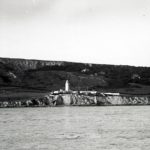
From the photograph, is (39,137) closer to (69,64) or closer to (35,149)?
(35,149)

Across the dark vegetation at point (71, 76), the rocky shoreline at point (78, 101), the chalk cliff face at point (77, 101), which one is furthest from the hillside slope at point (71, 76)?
the chalk cliff face at point (77, 101)

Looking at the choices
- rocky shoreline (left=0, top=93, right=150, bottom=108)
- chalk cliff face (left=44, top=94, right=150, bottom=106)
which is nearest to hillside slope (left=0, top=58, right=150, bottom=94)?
chalk cliff face (left=44, top=94, right=150, bottom=106)

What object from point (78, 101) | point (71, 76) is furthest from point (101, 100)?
point (71, 76)

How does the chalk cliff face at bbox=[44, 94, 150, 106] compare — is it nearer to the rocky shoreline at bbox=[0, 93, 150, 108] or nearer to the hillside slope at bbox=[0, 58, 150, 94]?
the rocky shoreline at bbox=[0, 93, 150, 108]

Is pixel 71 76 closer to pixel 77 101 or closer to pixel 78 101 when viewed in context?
pixel 78 101

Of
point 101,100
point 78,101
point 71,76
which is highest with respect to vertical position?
point 71,76

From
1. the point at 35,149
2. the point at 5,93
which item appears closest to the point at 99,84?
the point at 5,93
